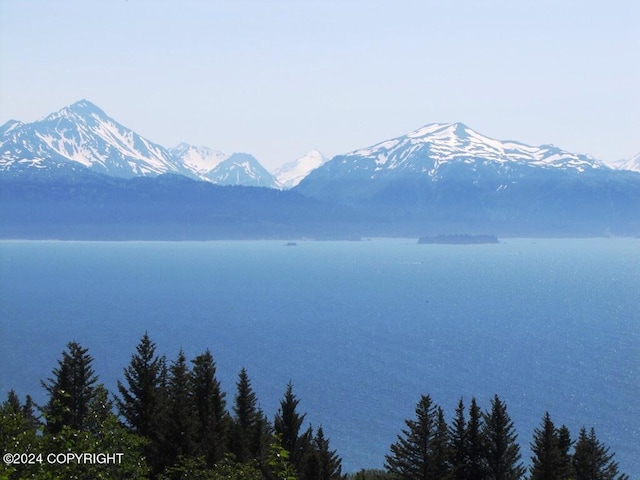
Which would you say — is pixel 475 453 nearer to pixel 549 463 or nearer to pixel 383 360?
pixel 549 463

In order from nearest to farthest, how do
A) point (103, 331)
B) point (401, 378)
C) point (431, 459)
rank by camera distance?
point (431, 459) < point (401, 378) < point (103, 331)

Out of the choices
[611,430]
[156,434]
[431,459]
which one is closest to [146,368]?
[156,434]

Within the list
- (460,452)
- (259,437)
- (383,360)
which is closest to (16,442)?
(259,437)

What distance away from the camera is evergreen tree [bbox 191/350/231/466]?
4216 cm

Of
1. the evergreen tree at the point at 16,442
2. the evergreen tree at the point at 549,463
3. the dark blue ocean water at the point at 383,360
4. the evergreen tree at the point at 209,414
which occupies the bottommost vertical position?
the dark blue ocean water at the point at 383,360

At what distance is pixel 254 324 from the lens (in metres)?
184

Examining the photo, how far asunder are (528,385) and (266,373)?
39.4 meters

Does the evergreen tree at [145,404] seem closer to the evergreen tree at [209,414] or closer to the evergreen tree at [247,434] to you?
the evergreen tree at [209,414]

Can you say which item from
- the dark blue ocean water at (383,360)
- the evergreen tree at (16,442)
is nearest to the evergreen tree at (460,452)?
the evergreen tree at (16,442)

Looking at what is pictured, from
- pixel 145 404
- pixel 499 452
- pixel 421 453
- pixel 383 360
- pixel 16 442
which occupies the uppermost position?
pixel 16 442

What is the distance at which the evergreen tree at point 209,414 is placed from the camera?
42.2m

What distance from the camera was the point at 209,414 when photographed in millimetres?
46312

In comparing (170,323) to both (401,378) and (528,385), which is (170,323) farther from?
(528,385)

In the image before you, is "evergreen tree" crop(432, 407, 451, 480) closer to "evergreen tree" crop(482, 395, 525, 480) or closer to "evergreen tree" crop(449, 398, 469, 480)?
"evergreen tree" crop(449, 398, 469, 480)
